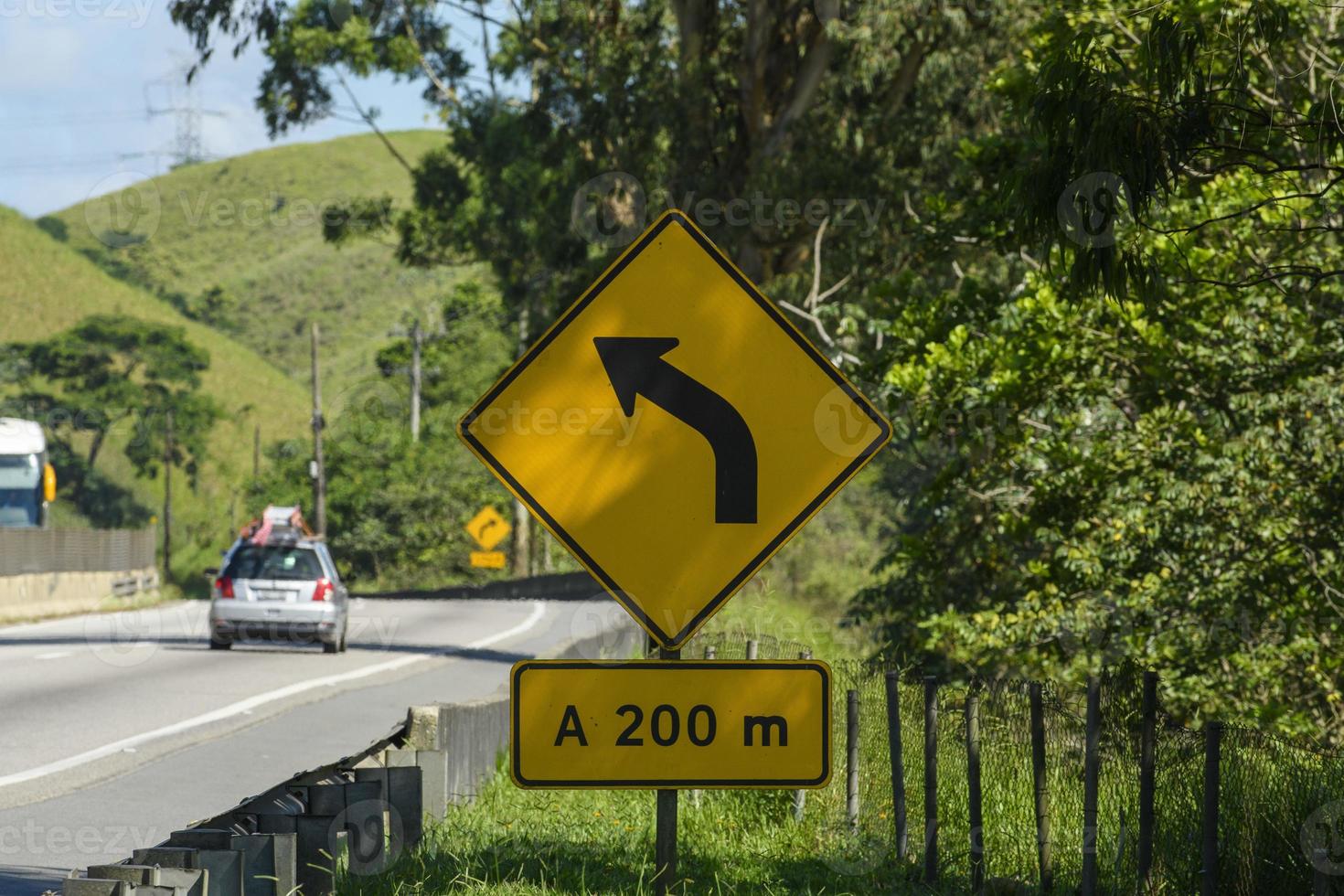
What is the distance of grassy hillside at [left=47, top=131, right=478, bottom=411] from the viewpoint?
497ft

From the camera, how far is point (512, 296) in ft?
115

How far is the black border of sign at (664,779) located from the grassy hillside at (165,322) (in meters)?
94.0

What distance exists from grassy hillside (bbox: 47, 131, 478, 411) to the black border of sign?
5048 inches

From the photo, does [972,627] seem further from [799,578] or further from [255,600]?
[799,578]

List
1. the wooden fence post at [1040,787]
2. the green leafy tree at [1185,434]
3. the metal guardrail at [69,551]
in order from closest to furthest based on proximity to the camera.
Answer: the wooden fence post at [1040,787]
the green leafy tree at [1185,434]
the metal guardrail at [69,551]

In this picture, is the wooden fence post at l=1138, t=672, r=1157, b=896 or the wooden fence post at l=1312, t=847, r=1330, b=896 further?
the wooden fence post at l=1138, t=672, r=1157, b=896

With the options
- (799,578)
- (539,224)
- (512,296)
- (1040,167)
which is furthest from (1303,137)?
(799,578)

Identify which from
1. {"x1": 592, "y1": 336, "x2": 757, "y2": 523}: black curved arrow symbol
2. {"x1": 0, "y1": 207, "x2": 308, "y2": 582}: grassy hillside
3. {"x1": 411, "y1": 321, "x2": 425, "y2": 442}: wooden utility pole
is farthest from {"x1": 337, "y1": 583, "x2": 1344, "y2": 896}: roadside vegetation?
{"x1": 0, "y1": 207, "x2": 308, "y2": 582}: grassy hillside

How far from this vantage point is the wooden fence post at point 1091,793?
6281mm

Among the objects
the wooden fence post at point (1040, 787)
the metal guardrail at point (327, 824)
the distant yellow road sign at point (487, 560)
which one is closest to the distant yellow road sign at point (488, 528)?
the distant yellow road sign at point (487, 560)

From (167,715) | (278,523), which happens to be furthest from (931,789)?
(278,523)

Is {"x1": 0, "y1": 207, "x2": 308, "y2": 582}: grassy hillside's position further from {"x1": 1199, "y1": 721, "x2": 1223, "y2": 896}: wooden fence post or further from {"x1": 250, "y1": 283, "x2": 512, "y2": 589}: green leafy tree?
{"x1": 1199, "y1": 721, "x2": 1223, "y2": 896}: wooden fence post

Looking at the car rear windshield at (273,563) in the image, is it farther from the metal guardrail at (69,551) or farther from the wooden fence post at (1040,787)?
the wooden fence post at (1040,787)

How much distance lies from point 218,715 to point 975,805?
9.31 metres
